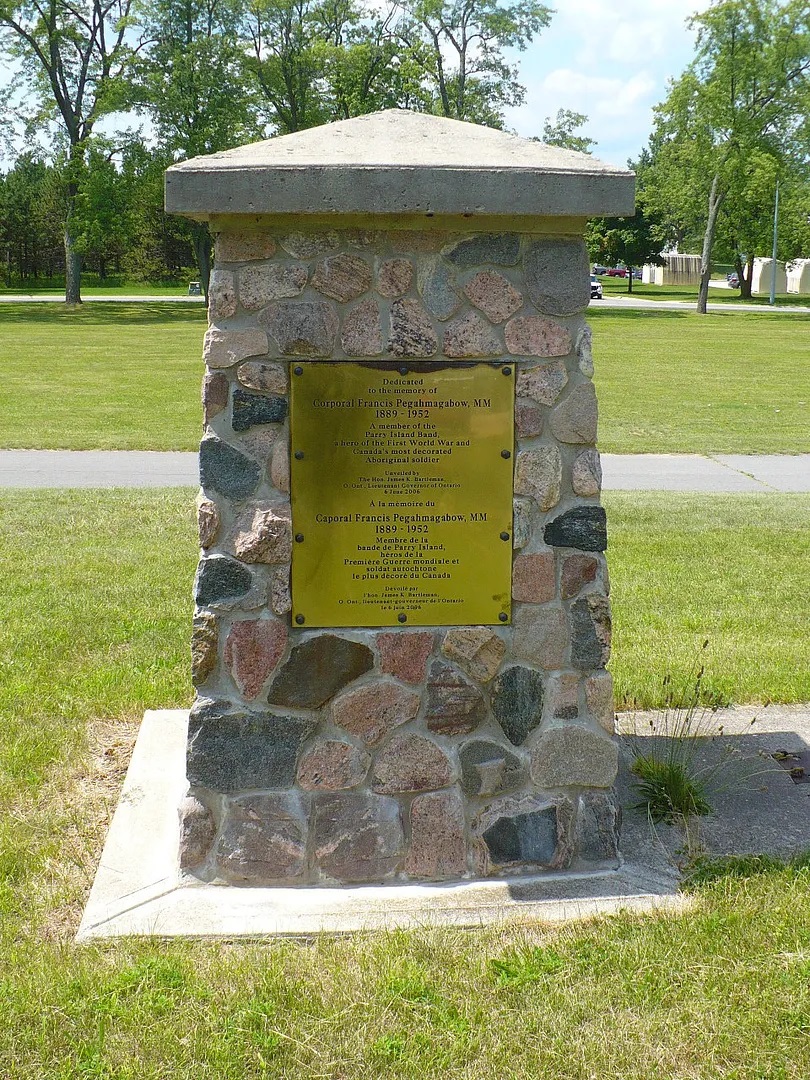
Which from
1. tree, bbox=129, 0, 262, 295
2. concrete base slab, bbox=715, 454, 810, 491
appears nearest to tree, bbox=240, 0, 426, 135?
tree, bbox=129, 0, 262, 295

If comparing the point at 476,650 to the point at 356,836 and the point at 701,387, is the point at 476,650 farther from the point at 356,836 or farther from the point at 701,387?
the point at 701,387

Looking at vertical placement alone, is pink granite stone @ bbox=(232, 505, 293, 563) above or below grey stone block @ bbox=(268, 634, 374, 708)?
above

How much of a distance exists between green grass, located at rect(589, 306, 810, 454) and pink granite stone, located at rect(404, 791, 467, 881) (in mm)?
10111

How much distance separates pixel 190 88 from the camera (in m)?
40.8

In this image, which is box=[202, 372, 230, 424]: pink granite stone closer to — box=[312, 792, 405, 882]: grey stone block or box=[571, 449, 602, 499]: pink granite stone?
box=[571, 449, 602, 499]: pink granite stone

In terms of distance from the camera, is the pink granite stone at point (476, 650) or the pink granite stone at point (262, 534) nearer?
the pink granite stone at point (262, 534)

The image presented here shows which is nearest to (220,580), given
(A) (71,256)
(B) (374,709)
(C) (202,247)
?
(B) (374,709)

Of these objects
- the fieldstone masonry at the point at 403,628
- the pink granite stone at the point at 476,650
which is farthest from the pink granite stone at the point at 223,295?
the pink granite stone at the point at 476,650

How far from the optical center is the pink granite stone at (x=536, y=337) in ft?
11.6

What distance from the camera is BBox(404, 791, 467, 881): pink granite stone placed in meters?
3.75

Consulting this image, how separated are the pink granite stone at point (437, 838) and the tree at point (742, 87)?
43535 mm

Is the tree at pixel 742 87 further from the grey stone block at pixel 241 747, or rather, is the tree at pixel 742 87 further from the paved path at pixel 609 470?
the grey stone block at pixel 241 747

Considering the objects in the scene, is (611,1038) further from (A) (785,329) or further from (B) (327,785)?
(A) (785,329)

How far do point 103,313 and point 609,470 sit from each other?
96.8 feet
